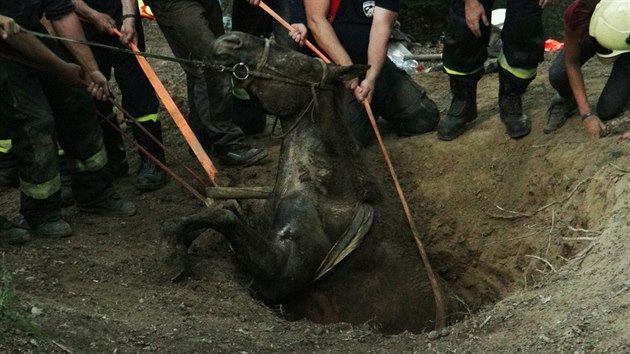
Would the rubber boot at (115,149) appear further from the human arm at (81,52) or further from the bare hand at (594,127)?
the bare hand at (594,127)

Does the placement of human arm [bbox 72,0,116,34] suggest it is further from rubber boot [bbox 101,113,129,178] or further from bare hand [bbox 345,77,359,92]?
bare hand [bbox 345,77,359,92]

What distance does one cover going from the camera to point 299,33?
25.5ft

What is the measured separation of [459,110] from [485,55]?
1.56 feet

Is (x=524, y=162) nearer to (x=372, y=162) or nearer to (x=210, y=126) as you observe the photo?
(x=372, y=162)

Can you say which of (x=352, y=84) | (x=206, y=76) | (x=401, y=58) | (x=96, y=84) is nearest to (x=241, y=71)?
(x=352, y=84)

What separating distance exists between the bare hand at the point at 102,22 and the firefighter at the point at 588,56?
327 cm

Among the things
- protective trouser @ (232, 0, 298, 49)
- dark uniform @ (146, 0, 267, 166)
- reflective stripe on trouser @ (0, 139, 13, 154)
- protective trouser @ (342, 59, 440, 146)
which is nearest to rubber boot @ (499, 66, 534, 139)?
protective trouser @ (342, 59, 440, 146)

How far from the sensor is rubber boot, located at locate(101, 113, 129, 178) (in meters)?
8.26

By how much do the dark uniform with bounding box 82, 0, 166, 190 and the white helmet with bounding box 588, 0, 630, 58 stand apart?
3.36 m

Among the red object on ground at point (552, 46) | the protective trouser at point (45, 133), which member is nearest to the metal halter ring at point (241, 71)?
the protective trouser at point (45, 133)

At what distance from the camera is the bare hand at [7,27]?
19.1 feet

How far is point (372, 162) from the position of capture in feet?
25.7

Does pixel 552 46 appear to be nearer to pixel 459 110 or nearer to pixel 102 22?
pixel 459 110

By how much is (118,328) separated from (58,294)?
0.69 meters
